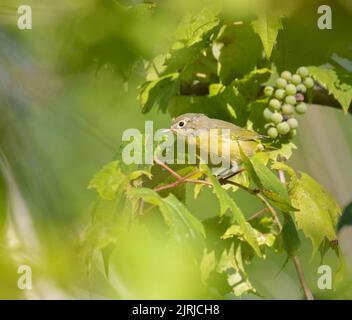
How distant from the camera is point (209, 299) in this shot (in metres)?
1.27

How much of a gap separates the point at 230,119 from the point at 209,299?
387mm

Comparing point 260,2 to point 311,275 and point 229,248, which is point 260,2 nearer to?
point 229,248

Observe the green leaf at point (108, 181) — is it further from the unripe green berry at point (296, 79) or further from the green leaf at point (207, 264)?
the unripe green berry at point (296, 79)

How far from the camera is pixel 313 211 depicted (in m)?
1.22

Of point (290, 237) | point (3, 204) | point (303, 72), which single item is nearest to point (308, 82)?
point (303, 72)

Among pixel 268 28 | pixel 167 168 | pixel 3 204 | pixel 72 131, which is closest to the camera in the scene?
pixel 3 204

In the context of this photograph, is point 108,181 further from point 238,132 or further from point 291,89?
point 291,89

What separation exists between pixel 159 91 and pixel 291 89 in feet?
0.96

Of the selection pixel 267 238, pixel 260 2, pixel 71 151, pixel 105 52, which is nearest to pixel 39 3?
pixel 105 52

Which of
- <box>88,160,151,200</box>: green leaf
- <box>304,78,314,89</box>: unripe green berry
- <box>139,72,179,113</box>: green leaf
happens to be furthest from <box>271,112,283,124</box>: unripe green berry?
<box>88,160,151,200</box>: green leaf

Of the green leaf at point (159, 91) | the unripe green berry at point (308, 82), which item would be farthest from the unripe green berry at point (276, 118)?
the green leaf at point (159, 91)

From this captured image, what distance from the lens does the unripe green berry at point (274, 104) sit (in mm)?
1372

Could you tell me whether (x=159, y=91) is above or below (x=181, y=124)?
above

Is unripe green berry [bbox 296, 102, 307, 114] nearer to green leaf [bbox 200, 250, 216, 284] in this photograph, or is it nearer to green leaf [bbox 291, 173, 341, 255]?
green leaf [bbox 291, 173, 341, 255]
